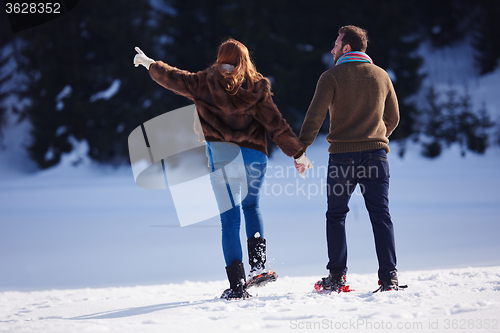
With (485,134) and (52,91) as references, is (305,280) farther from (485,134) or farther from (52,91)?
(52,91)

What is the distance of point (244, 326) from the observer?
1.70 m

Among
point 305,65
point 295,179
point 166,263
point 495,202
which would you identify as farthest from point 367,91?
point 305,65

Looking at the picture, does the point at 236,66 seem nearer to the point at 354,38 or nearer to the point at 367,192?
the point at 354,38

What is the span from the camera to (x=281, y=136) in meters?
2.33

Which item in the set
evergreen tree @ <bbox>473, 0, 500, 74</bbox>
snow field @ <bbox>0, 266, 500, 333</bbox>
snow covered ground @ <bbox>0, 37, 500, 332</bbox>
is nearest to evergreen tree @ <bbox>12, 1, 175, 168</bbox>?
snow covered ground @ <bbox>0, 37, 500, 332</bbox>

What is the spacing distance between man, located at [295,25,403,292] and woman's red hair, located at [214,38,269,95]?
34cm

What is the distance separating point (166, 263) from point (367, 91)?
2.24m

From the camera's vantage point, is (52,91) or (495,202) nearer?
(495,202)

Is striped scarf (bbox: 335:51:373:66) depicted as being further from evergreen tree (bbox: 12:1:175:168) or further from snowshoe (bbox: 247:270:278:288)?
evergreen tree (bbox: 12:1:175:168)

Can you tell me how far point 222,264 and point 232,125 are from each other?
1698 millimetres

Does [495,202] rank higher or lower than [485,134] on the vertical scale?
lower

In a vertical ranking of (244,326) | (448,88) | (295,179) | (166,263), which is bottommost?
(244,326)

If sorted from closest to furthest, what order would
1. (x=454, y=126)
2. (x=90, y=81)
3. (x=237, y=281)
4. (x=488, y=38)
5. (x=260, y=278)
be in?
(x=237, y=281) → (x=260, y=278) → (x=454, y=126) → (x=90, y=81) → (x=488, y=38)

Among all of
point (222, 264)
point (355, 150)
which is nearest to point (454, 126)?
point (222, 264)
